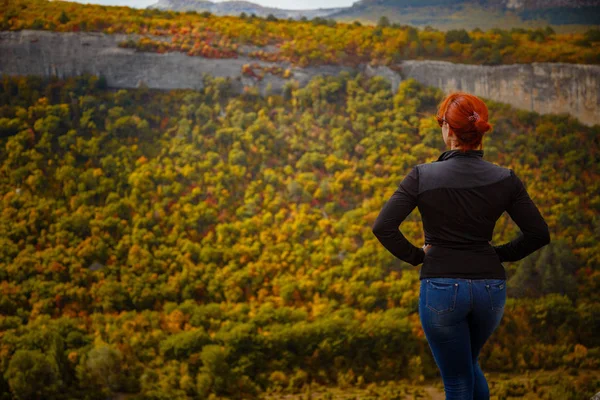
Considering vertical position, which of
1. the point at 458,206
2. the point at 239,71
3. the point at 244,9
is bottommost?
the point at 458,206

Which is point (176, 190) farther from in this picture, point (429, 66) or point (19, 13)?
point (429, 66)

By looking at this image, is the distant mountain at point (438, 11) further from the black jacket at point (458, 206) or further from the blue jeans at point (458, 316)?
the blue jeans at point (458, 316)

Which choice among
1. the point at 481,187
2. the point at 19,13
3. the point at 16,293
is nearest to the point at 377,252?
the point at 16,293

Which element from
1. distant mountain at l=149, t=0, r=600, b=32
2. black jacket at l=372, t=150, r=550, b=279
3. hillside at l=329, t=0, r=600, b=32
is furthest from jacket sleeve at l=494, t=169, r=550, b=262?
distant mountain at l=149, t=0, r=600, b=32

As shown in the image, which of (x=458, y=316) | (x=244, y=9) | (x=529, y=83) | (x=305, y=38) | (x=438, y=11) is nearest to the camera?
(x=458, y=316)

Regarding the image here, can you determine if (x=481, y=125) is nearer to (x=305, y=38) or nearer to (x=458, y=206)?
(x=458, y=206)

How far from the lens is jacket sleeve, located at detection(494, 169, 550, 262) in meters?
2.60

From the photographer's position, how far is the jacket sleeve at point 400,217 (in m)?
2.52

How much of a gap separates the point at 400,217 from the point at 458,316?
49 cm

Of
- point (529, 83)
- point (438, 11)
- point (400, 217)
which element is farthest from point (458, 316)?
point (438, 11)

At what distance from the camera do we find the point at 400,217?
2.58m

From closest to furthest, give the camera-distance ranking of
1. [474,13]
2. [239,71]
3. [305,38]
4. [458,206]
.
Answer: [458,206], [239,71], [305,38], [474,13]

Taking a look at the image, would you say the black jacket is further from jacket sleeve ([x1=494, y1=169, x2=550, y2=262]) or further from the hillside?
the hillside

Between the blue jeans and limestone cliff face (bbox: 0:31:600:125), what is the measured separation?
12034 mm
